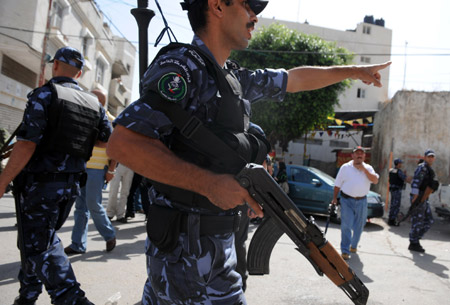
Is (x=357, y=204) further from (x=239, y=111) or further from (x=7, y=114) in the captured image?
(x=7, y=114)

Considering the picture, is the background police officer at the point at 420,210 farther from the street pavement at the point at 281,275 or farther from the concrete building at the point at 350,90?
the concrete building at the point at 350,90

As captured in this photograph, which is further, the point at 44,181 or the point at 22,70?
the point at 22,70

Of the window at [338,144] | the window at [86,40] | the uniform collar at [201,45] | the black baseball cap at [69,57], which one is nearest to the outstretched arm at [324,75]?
the uniform collar at [201,45]

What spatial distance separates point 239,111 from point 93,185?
11.0ft

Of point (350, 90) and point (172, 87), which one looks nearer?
point (172, 87)

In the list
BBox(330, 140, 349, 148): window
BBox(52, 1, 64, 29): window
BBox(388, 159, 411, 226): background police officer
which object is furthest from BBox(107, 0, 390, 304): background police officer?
BBox(330, 140, 349, 148): window

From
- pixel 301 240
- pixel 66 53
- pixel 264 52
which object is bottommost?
pixel 301 240

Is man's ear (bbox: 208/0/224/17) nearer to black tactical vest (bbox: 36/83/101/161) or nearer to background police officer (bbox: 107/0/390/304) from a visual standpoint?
background police officer (bbox: 107/0/390/304)

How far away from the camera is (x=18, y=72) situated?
52.3 ft

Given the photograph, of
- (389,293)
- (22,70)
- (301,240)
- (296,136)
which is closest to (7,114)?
(22,70)

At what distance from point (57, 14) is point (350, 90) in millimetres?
24531

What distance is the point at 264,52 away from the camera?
15703 millimetres

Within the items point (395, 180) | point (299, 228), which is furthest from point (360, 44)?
point (299, 228)

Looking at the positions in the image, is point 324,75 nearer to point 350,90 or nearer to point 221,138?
point 221,138
